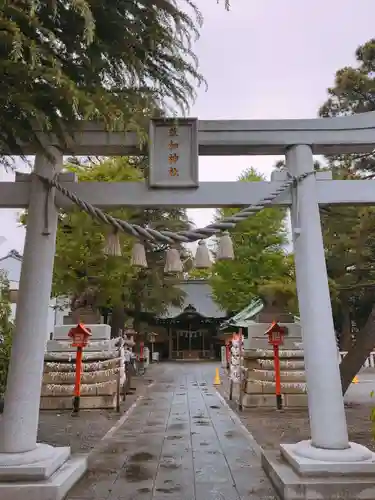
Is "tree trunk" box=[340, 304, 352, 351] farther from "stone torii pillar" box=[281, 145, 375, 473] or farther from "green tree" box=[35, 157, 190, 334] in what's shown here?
"stone torii pillar" box=[281, 145, 375, 473]

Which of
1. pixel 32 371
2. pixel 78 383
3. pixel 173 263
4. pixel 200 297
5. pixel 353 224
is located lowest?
pixel 78 383

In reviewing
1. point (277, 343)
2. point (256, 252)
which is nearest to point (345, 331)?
point (256, 252)

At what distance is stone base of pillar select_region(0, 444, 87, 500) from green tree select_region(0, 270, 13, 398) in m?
4.99

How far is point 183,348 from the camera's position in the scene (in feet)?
113

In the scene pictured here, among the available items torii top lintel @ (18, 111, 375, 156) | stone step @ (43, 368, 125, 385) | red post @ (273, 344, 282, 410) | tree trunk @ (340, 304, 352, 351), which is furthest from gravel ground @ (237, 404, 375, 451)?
tree trunk @ (340, 304, 352, 351)

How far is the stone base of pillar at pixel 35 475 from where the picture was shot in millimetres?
3623

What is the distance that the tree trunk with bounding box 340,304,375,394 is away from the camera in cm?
815

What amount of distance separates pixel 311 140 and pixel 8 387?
13.2 ft

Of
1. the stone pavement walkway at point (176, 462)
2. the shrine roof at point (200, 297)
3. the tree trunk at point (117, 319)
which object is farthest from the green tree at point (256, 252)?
the shrine roof at point (200, 297)

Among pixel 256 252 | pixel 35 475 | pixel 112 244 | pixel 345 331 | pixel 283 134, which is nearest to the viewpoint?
pixel 35 475

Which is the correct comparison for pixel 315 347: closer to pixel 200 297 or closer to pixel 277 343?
pixel 277 343

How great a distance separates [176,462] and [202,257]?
253cm

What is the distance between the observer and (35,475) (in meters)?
3.75

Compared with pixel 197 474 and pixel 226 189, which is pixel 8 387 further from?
pixel 226 189
